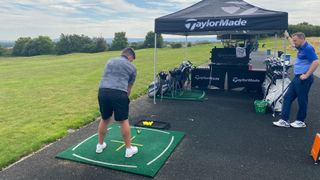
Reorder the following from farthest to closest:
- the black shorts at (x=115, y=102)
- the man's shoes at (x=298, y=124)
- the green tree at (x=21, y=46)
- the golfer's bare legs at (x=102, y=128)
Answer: the green tree at (x=21, y=46), the man's shoes at (x=298, y=124), the golfer's bare legs at (x=102, y=128), the black shorts at (x=115, y=102)

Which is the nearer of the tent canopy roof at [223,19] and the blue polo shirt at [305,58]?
the blue polo shirt at [305,58]

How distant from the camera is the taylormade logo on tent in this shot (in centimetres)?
741

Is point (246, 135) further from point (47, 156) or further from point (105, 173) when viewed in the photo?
point (47, 156)

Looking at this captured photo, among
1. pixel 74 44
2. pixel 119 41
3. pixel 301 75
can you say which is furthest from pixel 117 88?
pixel 74 44

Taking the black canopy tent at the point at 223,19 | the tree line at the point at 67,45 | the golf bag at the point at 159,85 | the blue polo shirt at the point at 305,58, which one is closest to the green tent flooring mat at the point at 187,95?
the golf bag at the point at 159,85

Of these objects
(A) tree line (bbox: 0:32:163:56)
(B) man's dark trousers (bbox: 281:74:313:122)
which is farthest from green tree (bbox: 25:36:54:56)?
(B) man's dark trousers (bbox: 281:74:313:122)

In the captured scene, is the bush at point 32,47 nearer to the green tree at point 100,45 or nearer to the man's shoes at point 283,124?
the green tree at point 100,45

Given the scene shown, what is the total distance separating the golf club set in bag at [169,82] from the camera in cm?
949

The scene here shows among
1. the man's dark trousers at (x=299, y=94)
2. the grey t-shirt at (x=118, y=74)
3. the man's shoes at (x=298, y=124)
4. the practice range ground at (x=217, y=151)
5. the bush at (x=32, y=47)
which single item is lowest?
the practice range ground at (x=217, y=151)

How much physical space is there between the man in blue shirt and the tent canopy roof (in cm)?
92

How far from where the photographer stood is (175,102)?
357 inches

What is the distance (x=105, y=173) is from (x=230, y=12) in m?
5.72

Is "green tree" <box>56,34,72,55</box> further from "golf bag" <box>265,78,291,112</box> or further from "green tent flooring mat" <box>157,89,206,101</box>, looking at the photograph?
"golf bag" <box>265,78,291,112</box>

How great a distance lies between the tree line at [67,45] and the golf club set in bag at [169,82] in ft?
196
